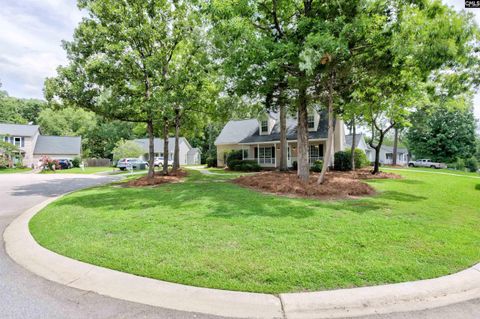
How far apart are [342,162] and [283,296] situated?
19.7m

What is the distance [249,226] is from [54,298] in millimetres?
3551

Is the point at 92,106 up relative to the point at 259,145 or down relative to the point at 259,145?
up

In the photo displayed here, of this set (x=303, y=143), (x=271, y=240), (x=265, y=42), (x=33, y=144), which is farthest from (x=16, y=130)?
(x=271, y=240)

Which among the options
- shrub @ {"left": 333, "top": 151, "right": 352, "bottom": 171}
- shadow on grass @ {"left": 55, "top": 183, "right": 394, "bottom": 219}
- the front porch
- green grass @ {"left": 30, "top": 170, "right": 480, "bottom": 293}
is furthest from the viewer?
the front porch

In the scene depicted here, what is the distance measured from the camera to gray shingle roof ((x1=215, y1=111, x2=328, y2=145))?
76.5ft

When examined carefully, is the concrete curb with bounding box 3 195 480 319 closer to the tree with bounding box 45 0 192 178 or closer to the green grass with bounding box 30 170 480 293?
the green grass with bounding box 30 170 480 293

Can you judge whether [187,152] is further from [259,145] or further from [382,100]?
[382,100]

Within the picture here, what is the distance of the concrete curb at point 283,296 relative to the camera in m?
3.00

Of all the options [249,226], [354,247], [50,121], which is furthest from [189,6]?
[50,121]

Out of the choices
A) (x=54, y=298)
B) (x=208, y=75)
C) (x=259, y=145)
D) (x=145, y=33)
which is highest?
(x=145, y=33)

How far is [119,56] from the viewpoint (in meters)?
13.5

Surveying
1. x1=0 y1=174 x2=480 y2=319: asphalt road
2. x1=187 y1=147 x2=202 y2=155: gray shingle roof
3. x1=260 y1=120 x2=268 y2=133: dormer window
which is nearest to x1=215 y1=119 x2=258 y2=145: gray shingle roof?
x1=260 y1=120 x2=268 y2=133: dormer window

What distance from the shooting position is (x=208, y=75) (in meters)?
15.6

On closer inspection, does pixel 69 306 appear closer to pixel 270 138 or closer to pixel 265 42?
pixel 265 42
